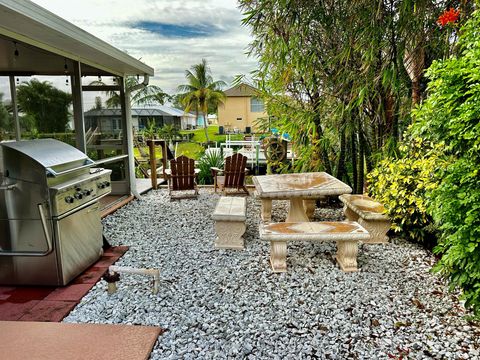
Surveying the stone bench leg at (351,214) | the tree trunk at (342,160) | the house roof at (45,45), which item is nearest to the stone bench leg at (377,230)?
the stone bench leg at (351,214)

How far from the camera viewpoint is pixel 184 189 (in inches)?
259

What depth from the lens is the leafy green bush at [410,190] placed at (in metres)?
3.56

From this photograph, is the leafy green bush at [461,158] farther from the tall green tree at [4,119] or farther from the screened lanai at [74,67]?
the tall green tree at [4,119]

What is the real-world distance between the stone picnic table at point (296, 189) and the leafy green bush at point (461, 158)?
1461 millimetres

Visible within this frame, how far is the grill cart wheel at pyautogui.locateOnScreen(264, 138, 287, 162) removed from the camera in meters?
6.84

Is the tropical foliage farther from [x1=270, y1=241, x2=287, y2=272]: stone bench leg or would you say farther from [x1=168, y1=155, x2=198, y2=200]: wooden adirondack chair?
[x1=270, y1=241, x2=287, y2=272]: stone bench leg

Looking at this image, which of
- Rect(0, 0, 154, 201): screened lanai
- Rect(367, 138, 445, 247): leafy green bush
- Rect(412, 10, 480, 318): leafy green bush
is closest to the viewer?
Rect(412, 10, 480, 318): leafy green bush

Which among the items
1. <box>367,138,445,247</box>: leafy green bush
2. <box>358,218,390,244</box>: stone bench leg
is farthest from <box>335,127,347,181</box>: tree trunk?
<box>358,218,390,244</box>: stone bench leg

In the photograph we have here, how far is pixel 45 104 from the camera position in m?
4.76

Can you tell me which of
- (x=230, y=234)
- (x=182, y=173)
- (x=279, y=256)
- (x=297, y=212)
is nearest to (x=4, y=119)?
(x=182, y=173)

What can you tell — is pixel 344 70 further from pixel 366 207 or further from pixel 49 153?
pixel 49 153

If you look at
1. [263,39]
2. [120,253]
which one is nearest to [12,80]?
[120,253]

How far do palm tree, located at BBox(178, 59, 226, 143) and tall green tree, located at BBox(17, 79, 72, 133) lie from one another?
20.2 metres

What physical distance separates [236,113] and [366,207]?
2443cm
